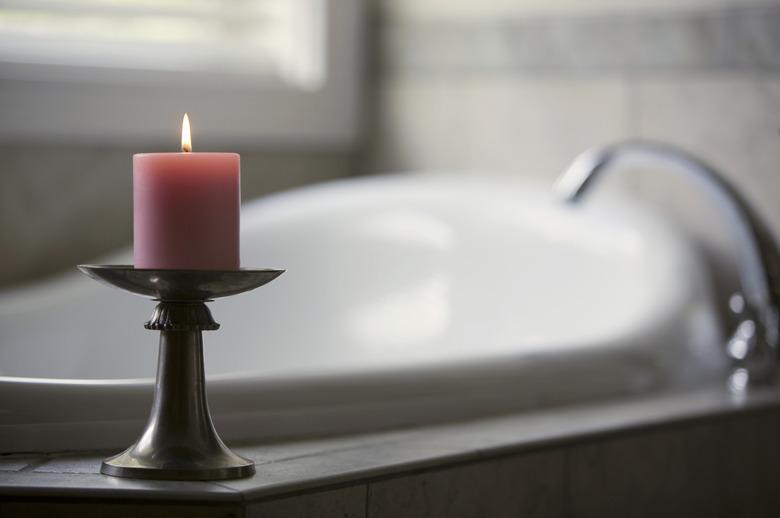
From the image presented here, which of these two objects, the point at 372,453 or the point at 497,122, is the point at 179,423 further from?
the point at 497,122

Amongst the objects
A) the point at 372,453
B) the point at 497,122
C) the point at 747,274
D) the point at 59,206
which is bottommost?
the point at 372,453

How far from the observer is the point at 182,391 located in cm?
81

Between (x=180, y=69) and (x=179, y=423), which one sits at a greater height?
(x=180, y=69)

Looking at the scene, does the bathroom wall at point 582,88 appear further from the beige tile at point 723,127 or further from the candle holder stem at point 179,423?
the candle holder stem at point 179,423

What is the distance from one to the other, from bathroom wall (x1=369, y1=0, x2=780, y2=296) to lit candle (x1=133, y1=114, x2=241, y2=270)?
1029mm

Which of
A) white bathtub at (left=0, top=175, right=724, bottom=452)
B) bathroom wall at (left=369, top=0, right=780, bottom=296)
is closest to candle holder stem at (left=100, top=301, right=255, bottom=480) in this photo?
white bathtub at (left=0, top=175, right=724, bottom=452)

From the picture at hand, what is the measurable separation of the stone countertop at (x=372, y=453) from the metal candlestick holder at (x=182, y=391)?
0.01m

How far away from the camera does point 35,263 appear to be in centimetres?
186

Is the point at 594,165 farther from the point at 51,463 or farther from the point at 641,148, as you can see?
the point at 51,463

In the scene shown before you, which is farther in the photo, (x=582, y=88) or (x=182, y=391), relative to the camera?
(x=582, y=88)

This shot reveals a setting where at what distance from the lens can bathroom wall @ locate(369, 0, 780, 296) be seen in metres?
1.64

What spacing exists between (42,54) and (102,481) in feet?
3.85

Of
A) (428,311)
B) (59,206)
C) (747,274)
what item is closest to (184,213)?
(747,274)

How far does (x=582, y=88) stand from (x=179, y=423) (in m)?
1.19
